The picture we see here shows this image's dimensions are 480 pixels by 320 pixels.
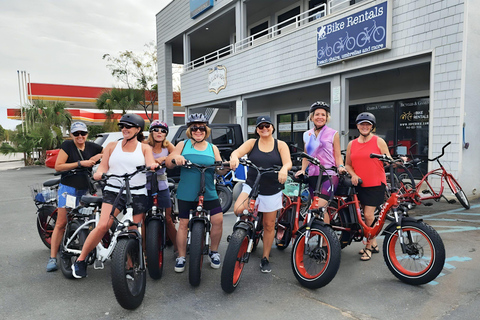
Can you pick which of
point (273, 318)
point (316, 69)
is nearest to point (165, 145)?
point (273, 318)

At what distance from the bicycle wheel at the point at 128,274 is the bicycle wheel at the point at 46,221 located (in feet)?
6.79

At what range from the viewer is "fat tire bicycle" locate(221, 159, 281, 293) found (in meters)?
3.39

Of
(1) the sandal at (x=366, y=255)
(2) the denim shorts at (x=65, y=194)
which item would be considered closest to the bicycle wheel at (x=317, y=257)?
(1) the sandal at (x=366, y=255)

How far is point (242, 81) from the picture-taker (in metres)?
15.0

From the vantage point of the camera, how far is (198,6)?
17109mm

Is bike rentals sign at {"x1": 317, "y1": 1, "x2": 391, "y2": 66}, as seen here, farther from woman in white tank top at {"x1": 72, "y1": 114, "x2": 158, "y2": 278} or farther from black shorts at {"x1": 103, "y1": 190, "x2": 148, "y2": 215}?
black shorts at {"x1": 103, "y1": 190, "x2": 148, "y2": 215}

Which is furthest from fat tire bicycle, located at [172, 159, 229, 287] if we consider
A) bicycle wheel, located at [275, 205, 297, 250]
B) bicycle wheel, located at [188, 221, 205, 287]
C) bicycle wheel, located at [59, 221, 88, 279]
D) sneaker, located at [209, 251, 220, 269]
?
bicycle wheel, located at [59, 221, 88, 279]

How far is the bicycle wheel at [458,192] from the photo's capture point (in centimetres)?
718

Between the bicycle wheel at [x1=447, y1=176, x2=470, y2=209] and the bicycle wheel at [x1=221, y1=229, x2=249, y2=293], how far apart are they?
5710 millimetres

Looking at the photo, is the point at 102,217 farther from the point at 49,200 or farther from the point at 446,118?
the point at 446,118

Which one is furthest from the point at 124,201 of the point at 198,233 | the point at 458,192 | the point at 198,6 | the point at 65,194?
the point at 198,6

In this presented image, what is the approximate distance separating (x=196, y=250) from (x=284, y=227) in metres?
1.50

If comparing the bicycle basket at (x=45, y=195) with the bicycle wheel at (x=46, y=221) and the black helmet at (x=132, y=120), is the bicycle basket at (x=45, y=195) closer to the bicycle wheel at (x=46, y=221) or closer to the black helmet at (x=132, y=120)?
the bicycle wheel at (x=46, y=221)

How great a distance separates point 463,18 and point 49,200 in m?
8.91
